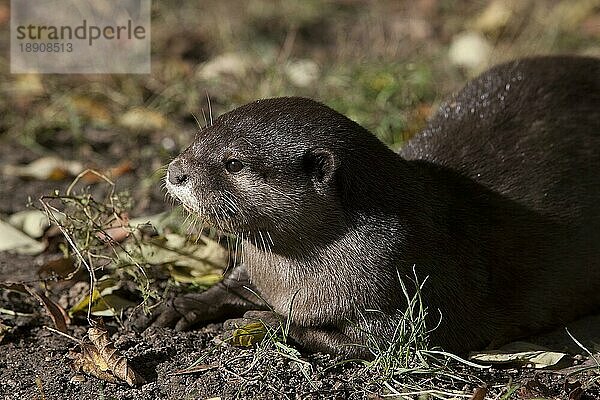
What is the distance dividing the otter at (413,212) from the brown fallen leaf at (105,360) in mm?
251

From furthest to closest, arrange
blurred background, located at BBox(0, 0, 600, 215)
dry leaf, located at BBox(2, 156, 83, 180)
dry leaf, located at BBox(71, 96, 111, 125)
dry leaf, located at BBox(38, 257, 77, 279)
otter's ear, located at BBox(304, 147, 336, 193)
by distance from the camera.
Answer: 1. dry leaf, located at BBox(71, 96, 111, 125)
2. blurred background, located at BBox(0, 0, 600, 215)
3. dry leaf, located at BBox(2, 156, 83, 180)
4. dry leaf, located at BBox(38, 257, 77, 279)
5. otter's ear, located at BBox(304, 147, 336, 193)

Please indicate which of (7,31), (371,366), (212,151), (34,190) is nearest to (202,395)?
(371,366)

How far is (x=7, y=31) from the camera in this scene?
5.61 meters

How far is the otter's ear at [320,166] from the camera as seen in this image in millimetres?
2768

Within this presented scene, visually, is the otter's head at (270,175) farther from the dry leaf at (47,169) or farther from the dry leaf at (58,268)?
the dry leaf at (47,169)

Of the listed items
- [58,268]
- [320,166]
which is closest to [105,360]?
[58,268]

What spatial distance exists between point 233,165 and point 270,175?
105 mm

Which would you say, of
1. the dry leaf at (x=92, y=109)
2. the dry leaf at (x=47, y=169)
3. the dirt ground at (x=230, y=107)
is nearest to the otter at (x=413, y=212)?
the dirt ground at (x=230, y=107)

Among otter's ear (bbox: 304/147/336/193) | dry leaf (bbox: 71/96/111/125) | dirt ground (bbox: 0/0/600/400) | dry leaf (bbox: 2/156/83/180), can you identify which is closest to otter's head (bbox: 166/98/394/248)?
otter's ear (bbox: 304/147/336/193)

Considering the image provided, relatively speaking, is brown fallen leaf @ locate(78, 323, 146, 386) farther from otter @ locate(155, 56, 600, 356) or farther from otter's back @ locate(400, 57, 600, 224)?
otter's back @ locate(400, 57, 600, 224)

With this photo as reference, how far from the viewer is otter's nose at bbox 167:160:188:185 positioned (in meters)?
2.79

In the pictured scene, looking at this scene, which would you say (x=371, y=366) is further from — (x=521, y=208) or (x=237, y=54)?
(x=237, y=54)

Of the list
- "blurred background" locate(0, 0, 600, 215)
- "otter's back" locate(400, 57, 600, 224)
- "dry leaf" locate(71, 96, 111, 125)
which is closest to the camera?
"otter's back" locate(400, 57, 600, 224)

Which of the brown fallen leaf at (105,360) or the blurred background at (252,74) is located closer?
Result: the brown fallen leaf at (105,360)
